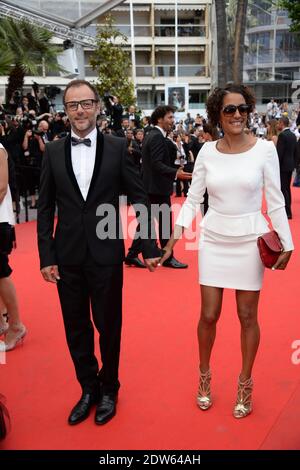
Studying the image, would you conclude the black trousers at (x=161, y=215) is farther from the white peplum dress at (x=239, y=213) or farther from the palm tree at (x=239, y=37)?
the palm tree at (x=239, y=37)

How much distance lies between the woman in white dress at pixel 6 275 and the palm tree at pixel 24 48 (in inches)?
545

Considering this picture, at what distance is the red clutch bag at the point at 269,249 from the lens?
2518 millimetres

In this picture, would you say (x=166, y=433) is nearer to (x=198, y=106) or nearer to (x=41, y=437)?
(x=41, y=437)

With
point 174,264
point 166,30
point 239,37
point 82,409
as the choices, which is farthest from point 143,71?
point 82,409

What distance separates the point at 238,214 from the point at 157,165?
278 cm

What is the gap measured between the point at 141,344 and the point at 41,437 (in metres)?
1.24

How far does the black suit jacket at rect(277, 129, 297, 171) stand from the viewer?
8.52m

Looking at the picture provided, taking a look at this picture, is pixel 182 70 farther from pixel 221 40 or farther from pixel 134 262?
pixel 134 262

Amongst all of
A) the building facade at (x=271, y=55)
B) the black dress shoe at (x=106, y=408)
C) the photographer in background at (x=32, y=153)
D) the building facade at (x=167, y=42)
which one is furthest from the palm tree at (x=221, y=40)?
the building facade at (x=271, y=55)

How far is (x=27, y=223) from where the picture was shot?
8539 millimetres

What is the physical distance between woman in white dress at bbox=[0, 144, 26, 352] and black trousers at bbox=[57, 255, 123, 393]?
85cm

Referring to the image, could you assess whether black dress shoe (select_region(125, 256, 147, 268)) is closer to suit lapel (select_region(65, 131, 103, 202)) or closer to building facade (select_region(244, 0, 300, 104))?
suit lapel (select_region(65, 131, 103, 202))

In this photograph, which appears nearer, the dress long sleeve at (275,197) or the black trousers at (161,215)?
the dress long sleeve at (275,197)

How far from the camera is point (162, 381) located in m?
3.15
